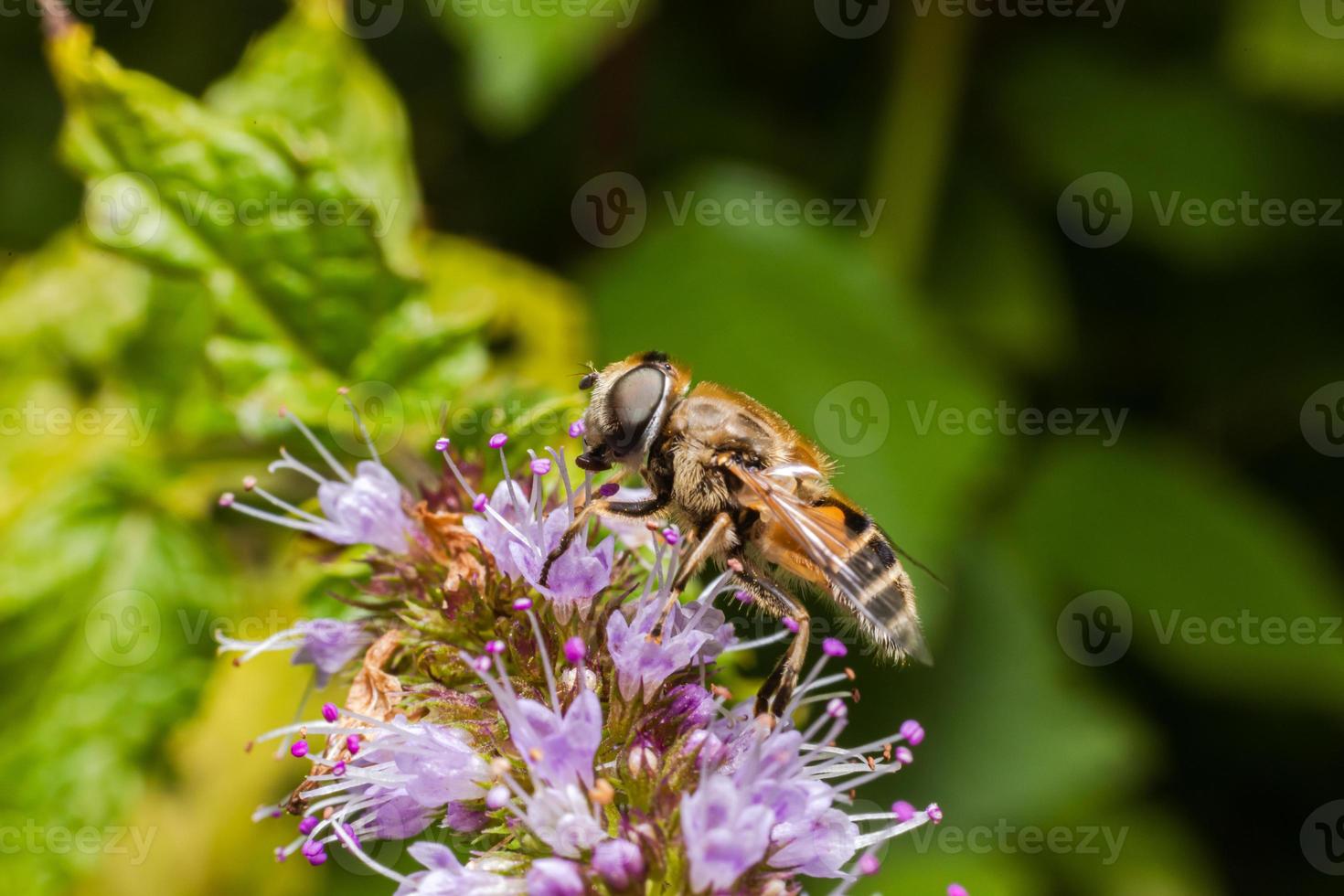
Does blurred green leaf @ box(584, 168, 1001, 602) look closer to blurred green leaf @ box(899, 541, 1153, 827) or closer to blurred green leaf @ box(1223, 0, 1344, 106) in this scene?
blurred green leaf @ box(899, 541, 1153, 827)

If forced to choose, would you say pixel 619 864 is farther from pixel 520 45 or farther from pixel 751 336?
pixel 751 336

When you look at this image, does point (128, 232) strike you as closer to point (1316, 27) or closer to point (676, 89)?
point (676, 89)

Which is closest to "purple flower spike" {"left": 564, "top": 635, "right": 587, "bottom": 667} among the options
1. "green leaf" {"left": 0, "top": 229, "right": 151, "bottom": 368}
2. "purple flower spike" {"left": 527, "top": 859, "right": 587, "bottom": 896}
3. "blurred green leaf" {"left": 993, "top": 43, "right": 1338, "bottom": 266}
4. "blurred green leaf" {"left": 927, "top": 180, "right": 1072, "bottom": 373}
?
"purple flower spike" {"left": 527, "top": 859, "right": 587, "bottom": 896}

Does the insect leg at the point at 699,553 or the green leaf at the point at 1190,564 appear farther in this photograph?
the green leaf at the point at 1190,564

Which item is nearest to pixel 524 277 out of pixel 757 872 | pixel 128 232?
pixel 128 232

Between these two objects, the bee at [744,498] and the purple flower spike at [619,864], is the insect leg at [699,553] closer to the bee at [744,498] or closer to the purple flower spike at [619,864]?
the bee at [744,498]

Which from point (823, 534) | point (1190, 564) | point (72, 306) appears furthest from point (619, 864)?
point (1190, 564)

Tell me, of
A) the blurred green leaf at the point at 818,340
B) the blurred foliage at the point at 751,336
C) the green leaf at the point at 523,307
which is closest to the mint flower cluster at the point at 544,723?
the blurred foliage at the point at 751,336
